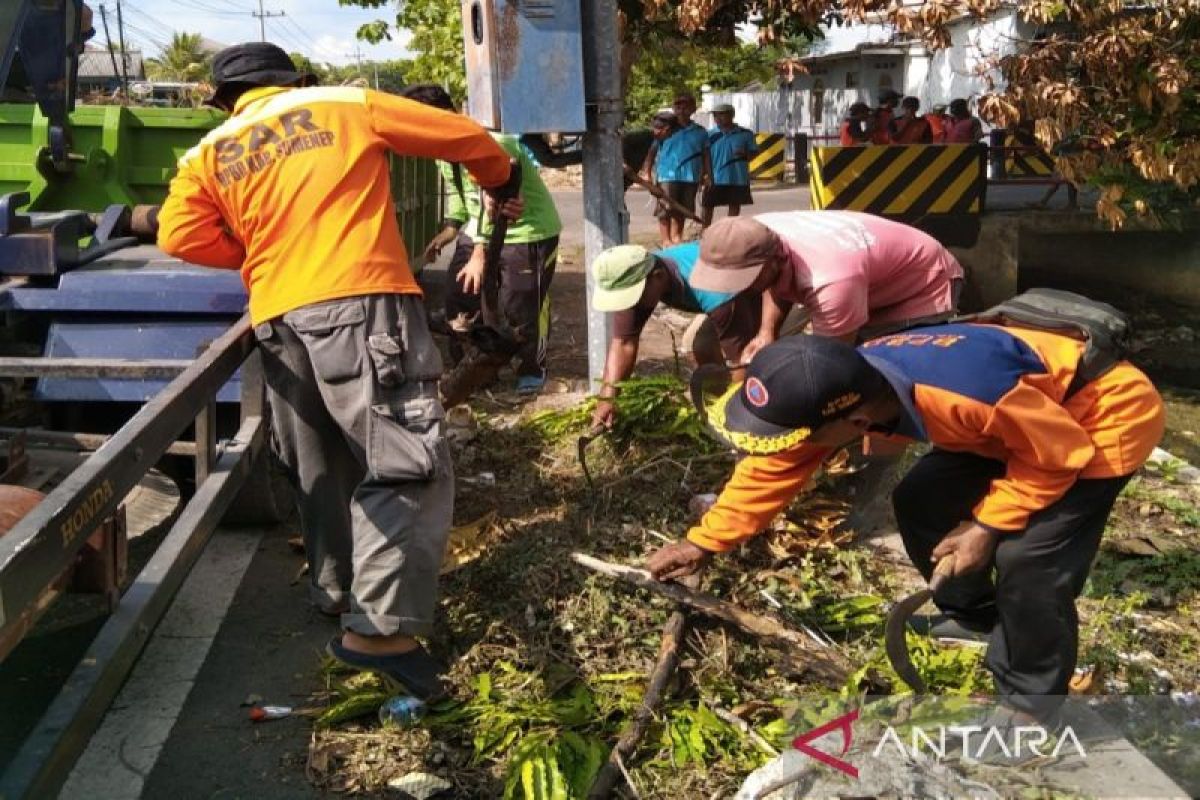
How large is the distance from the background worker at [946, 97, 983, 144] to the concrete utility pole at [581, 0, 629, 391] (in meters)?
9.94

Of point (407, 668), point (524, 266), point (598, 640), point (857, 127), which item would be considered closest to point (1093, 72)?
point (524, 266)

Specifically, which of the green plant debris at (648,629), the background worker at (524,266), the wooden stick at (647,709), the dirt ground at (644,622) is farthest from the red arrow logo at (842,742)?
the background worker at (524,266)

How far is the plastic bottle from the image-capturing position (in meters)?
3.28

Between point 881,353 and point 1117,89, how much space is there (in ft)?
14.2

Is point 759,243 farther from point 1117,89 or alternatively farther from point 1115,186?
point 1115,186

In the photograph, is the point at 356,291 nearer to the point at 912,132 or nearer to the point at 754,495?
the point at 754,495

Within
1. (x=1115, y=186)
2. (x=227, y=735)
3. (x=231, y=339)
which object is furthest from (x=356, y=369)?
(x=1115, y=186)

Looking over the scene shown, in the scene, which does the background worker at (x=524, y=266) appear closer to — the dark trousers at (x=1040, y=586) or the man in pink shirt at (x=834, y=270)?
the man in pink shirt at (x=834, y=270)

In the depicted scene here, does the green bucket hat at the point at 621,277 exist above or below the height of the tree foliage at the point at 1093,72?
below

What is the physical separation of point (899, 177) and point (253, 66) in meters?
7.14

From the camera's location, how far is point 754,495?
3078 mm

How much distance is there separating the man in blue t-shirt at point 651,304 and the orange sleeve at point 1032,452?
1.55 m

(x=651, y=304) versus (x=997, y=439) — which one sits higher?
(x=651, y=304)

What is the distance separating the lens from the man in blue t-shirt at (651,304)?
15.0ft
